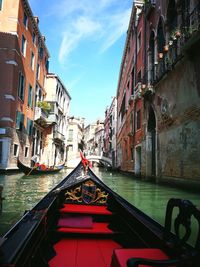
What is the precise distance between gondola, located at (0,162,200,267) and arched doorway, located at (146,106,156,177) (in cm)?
727

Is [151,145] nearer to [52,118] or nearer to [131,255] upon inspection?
[131,255]

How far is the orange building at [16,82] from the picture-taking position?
1139 cm

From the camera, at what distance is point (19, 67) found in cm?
1250

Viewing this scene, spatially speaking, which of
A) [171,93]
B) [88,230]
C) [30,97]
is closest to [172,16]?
[171,93]

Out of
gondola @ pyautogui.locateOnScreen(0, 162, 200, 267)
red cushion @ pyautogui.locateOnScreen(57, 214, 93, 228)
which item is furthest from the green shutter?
red cushion @ pyautogui.locateOnScreen(57, 214, 93, 228)

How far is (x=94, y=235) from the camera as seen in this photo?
7.81 feet

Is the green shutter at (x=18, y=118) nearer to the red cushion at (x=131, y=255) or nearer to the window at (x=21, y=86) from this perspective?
the window at (x=21, y=86)

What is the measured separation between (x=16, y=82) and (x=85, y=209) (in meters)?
10.6

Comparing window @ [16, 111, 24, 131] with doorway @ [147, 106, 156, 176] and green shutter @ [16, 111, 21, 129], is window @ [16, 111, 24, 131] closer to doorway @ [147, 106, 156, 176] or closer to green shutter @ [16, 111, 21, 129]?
green shutter @ [16, 111, 21, 129]

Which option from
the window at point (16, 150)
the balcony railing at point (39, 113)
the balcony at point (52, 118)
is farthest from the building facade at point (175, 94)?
the balcony at point (52, 118)

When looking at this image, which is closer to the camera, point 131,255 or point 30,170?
point 131,255

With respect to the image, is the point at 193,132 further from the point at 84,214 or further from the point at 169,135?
the point at 84,214

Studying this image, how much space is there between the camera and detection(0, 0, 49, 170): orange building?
37.4 ft

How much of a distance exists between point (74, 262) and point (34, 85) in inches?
577
